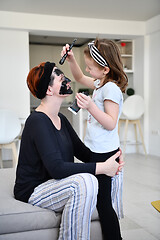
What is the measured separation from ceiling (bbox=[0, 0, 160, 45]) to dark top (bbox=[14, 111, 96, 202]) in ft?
11.0

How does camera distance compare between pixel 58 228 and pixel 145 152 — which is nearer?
pixel 58 228

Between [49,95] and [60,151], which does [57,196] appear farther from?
[49,95]

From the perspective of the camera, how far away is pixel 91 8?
4.71 metres

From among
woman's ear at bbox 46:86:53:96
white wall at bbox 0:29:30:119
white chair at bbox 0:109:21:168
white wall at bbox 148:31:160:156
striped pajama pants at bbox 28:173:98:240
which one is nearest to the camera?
striped pajama pants at bbox 28:173:98:240

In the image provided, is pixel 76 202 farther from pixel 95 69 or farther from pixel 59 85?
pixel 95 69

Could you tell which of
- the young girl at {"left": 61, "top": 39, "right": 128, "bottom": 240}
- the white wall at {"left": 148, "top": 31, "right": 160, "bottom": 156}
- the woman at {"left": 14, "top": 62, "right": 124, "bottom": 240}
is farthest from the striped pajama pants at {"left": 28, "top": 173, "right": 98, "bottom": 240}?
the white wall at {"left": 148, "top": 31, "right": 160, "bottom": 156}

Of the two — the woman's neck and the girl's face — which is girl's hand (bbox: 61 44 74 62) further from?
the woman's neck

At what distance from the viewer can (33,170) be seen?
1.51m

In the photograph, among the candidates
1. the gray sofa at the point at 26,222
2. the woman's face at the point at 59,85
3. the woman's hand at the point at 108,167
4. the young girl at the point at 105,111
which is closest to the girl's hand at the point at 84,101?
→ the young girl at the point at 105,111

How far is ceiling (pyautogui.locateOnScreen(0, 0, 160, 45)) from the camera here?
14.5ft

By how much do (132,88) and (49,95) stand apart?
15.3 feet

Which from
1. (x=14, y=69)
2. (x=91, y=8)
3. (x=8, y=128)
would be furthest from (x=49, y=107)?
(x=14, y=69)

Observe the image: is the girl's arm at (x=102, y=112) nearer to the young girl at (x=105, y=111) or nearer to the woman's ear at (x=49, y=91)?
the young girl at (x=105, y=111)

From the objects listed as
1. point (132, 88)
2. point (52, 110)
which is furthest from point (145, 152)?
point (52, 110)
